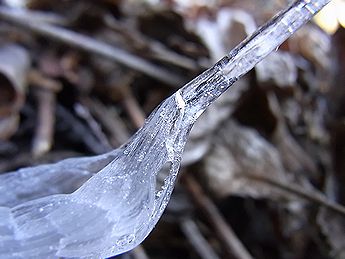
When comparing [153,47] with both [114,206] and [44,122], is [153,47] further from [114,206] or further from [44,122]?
[114,206]

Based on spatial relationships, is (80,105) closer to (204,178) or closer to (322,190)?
(204,178)

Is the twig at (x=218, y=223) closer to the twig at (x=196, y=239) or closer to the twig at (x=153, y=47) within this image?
the twig at (x=196, y=239)

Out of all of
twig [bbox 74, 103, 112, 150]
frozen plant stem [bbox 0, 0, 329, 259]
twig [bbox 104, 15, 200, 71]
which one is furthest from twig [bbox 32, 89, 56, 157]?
frozen plant stem [bbox 0, 0, 329, 259]

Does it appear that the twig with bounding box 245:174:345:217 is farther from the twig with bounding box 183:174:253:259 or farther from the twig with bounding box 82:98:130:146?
the twig with bounding box 82:98:130:146

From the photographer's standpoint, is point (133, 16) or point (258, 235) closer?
point (258, 235)

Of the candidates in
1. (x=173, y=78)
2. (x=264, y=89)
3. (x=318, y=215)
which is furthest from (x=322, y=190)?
(x=173, y=78)
